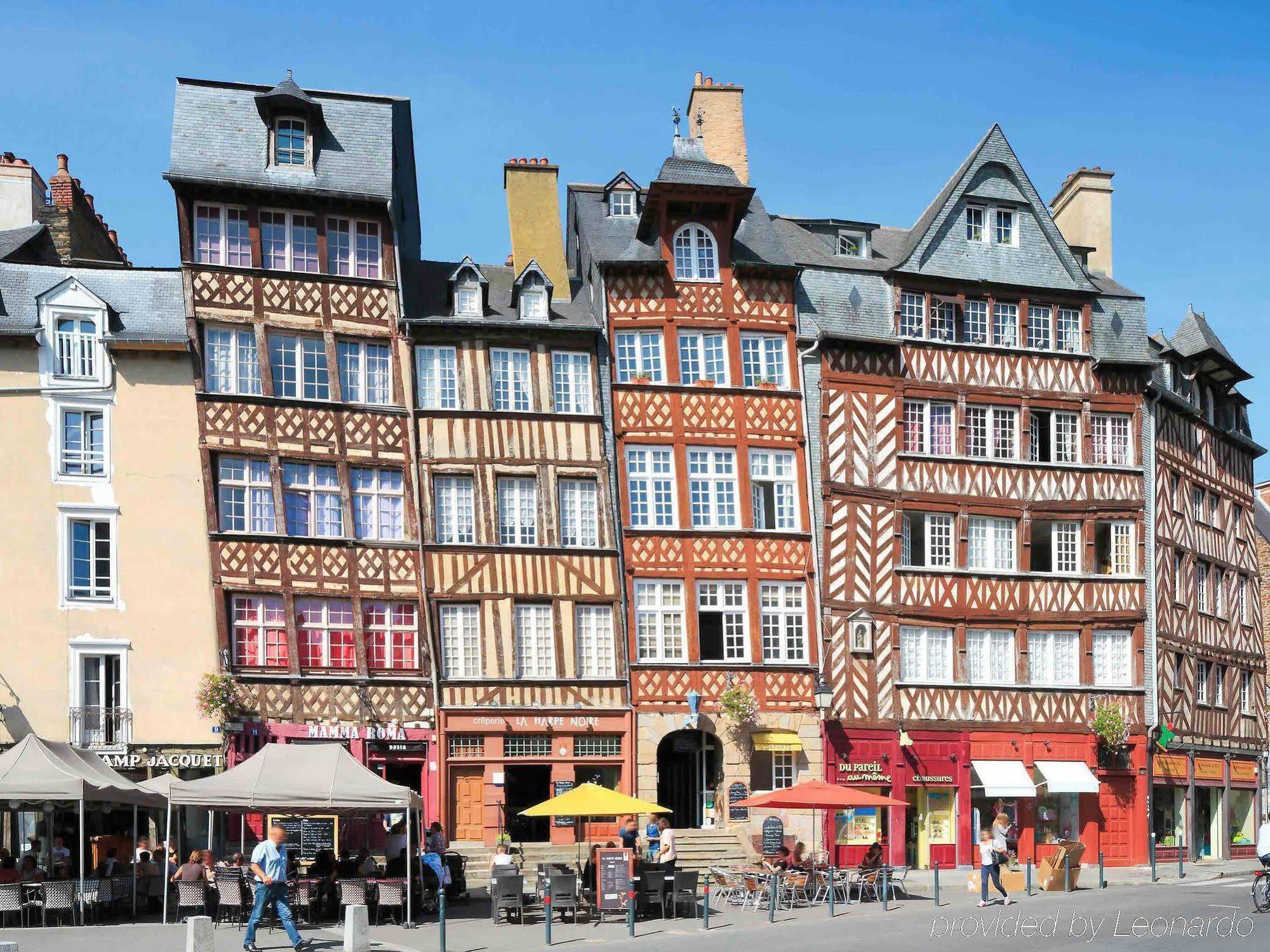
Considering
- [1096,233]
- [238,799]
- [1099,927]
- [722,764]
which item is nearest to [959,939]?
[1099,927]

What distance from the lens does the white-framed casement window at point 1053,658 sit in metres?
32.8

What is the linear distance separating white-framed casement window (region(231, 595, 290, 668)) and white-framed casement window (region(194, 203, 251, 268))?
5.95m

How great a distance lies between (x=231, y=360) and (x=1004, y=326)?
14972 mm

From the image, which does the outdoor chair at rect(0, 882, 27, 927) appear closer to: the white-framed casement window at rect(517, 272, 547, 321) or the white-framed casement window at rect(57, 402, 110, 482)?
the white-framed casement window at rect(57, 402, 110, 482)

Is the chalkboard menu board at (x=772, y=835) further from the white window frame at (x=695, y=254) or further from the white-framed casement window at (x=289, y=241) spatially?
the white-framed casement window at (x=289, y=241)

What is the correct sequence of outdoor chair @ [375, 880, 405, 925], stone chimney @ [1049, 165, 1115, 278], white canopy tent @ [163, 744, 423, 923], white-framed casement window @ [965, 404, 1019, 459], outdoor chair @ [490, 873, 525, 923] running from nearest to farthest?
1. white canopy tent @ [163, 744, 423, 923]
2. outdoor chair @ [375, 880, 405, 925]
3. outdoor chair @ [490, 873, 525, 923]
4. white-framed casement window @ [965, 404, 1019, 459]
5. stone chimney @ [1049, 165, 1115, 278]

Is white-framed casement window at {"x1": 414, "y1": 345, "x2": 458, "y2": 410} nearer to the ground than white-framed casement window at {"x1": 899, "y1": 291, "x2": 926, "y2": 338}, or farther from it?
nearer to the ground

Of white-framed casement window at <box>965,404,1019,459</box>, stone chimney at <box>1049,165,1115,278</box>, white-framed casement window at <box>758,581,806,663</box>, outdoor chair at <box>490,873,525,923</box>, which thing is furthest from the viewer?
stone chimney at <box>1049,165,1115,278</box>

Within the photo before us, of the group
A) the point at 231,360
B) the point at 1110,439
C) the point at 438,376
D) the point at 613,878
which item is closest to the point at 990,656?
the point at 1110,439

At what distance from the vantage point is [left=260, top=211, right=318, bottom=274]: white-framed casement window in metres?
30.2

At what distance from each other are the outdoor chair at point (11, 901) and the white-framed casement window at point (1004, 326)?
20824 millimetres

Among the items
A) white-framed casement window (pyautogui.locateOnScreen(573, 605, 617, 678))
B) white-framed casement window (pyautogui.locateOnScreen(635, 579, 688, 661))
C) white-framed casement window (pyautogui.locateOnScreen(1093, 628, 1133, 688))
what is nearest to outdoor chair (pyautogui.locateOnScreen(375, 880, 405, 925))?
white-framed casement window (pyautogui.locateOnScreen(573, 605, 617, 678))

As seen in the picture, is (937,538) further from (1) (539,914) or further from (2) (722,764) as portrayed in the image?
(1) (539,914)

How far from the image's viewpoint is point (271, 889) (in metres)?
18.3
